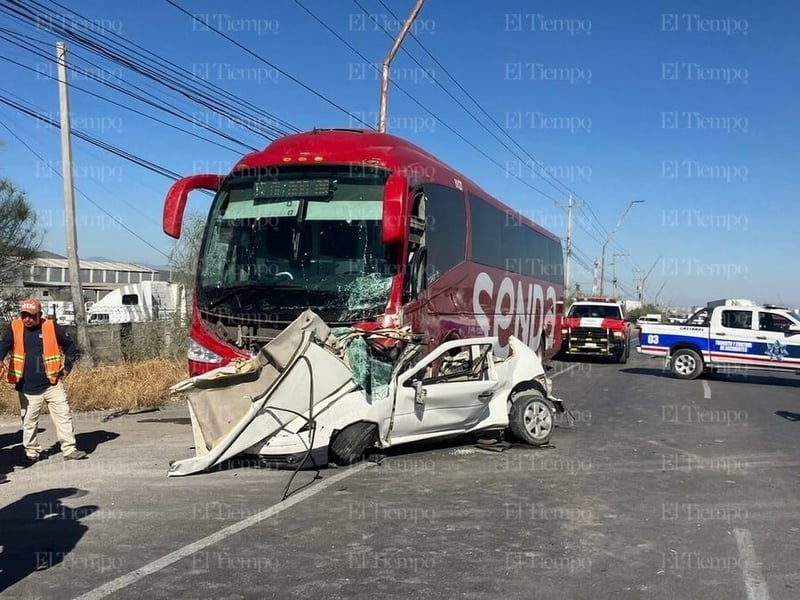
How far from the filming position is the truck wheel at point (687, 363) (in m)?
19.9

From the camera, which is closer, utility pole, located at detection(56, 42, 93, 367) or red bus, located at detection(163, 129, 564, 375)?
red bus, located at detection(163, 129, 564, 375)

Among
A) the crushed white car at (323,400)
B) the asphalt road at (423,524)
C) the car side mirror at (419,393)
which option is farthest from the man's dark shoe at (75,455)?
the car side mirror at (419,393)

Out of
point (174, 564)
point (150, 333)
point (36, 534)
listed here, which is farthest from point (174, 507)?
point (150, 333)

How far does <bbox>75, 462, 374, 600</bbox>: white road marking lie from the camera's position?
4.59 meters

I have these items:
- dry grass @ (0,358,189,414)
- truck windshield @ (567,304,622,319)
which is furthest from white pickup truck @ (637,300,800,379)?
dry grass @ (0,358,189,414)

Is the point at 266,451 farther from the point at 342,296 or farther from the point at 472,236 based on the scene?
the point at 472,236

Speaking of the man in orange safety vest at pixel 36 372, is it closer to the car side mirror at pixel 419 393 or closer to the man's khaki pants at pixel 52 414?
the man's khaki pants at pixel 52 414

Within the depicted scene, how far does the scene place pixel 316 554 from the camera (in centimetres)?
526

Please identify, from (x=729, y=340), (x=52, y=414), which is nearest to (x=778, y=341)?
(x=729, y=340)

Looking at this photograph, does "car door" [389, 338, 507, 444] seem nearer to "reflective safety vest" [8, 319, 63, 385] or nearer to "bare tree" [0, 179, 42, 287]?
"reflective safety vest" [8, 319, 63, 385]

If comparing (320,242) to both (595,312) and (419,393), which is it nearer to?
(419,393)

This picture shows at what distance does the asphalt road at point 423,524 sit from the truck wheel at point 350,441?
7.2 inches

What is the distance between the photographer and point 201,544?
5.46 metres

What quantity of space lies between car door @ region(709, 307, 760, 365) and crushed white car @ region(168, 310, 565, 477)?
12.9 m
